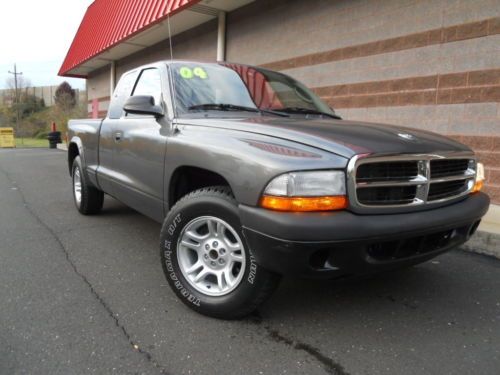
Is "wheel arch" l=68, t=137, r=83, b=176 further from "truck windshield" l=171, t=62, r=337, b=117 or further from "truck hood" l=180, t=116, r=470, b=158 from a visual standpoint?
"truck hood" l=180, t=116, r=470, b=158

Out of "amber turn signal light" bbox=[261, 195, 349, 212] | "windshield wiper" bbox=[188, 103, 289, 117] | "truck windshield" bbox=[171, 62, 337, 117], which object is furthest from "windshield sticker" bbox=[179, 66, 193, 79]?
"amber turn signal light" bbox=[261, 195, 349, 212]

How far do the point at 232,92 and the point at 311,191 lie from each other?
1565 mm

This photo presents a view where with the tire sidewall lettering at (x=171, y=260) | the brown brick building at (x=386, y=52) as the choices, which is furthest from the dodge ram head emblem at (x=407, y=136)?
the brown brick building at (x=386, y=52)

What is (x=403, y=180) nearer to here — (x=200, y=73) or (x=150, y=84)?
(x=200, y=73)

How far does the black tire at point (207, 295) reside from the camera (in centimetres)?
246

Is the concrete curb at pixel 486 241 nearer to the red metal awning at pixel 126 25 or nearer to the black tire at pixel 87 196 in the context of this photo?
the black tire at pixel 87 196

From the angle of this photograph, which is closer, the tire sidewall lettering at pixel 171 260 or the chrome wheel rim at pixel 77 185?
the tire sidewall lettering at pixel 171 260

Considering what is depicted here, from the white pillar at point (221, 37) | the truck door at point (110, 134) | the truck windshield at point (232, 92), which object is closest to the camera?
the truck windshield at point (232, 92)

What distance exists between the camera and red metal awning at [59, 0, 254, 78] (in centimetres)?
989

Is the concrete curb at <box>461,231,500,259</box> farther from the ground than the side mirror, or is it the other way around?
the side mirror

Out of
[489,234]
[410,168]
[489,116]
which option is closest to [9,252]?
[410,168]

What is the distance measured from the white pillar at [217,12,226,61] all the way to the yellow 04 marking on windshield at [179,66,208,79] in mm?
7543

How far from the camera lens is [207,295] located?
106 inches

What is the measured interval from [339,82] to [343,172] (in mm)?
6057
